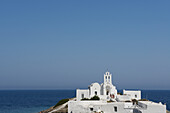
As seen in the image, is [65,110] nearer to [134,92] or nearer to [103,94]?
[103,94]

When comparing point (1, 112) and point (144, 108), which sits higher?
point (144, 108)

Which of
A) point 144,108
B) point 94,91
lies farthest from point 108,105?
point 94,91

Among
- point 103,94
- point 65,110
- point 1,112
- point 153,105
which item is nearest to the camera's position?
point 153,105

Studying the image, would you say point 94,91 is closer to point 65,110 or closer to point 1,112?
point 65,110

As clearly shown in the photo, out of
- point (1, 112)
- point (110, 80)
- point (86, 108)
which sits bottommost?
point (1, 112)

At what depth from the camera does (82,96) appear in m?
68.9

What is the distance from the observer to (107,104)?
4934 centimetres

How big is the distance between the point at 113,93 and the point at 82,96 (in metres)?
7.92

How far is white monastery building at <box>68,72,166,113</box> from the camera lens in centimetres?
4356

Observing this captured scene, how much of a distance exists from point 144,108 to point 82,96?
26753 mm

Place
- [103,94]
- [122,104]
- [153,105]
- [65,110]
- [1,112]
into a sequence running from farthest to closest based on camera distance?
[1,112] → [103,94] → [65,110] → [122,104] → [153,105]

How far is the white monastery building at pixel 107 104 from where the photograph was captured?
43.6 metres

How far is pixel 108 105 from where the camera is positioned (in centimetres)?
4928

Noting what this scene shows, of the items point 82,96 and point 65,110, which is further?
point 82,96
